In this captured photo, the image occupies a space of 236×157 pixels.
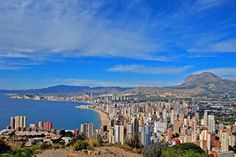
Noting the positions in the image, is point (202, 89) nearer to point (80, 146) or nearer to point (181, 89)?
point (181, 89)

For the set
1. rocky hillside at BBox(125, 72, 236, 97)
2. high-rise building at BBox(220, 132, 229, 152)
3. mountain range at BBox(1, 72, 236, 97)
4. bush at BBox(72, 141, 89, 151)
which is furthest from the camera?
mountain range at BBox(1, 72, 236, 97)

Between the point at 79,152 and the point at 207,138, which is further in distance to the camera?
the point at 207,138

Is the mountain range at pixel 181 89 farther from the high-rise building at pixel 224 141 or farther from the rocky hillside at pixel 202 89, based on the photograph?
the high-rise building at pixel 224 141

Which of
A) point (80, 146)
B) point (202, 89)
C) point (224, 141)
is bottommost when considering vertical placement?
point (224, 141)

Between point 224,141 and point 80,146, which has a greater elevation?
point 80,146

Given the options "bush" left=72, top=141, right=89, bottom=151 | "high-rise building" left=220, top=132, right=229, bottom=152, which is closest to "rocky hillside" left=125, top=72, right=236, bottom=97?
"high-rise building" left=220, top=132, right=229, bottom=152

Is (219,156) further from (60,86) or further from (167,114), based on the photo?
(60,86)

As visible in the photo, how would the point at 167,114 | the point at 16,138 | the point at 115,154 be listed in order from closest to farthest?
the point at 115,154 < the point at 16,138 < the point at 167,114

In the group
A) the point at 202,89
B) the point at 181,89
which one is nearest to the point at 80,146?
the point at 202,89

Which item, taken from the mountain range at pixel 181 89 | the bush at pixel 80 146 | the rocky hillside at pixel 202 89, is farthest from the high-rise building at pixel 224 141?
the mountain range at pixel 181 89

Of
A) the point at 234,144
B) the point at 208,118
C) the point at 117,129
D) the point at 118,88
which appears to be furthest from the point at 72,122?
the point at 118,88

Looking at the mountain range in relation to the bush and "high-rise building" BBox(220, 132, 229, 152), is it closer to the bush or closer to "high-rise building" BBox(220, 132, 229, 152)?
"high-rise building" BBox(220, 132, 229, 152)
